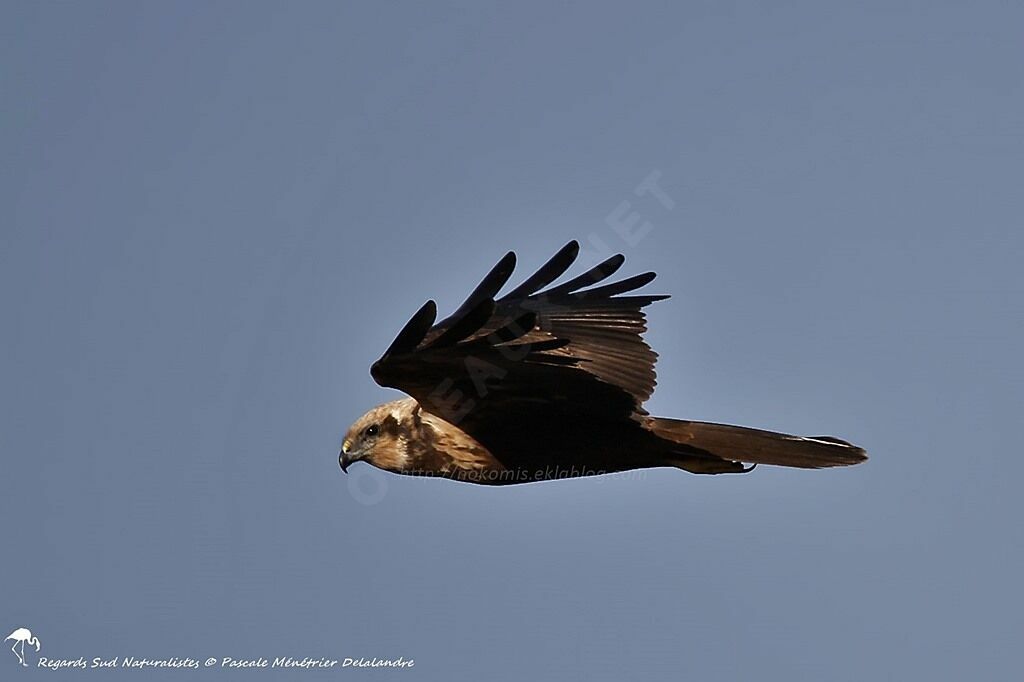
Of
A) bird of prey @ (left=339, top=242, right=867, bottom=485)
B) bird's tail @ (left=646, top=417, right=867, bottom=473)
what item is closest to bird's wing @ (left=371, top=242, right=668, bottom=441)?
bird of prey @ (left=339, top=242, right=867, bottom=485)

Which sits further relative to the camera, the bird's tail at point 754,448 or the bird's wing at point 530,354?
the bird's tail at point 754,448

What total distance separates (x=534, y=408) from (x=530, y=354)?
48cm

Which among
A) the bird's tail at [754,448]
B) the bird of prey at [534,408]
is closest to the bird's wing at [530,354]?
the bird of prey at [534,408]

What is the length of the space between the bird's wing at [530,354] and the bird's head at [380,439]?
0.42 metres

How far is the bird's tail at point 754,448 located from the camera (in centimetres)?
822

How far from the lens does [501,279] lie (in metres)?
7.53

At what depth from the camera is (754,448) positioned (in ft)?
27.0

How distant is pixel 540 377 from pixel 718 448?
1.10 m

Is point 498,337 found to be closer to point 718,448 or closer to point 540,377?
point 540,377

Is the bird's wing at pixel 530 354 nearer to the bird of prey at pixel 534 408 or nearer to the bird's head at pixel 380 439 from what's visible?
the bird of prey at pixel 534 408

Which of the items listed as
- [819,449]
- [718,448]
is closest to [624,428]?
[718,448]

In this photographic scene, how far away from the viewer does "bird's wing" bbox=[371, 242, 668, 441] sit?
751 centimetres

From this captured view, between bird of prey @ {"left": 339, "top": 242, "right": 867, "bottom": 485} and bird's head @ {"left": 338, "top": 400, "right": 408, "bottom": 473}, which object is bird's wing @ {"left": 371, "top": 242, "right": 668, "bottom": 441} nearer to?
bird of prey @ {"left": 339, "top": 242, "right": 867, "bottom": 485}

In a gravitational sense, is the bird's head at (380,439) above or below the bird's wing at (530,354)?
below
